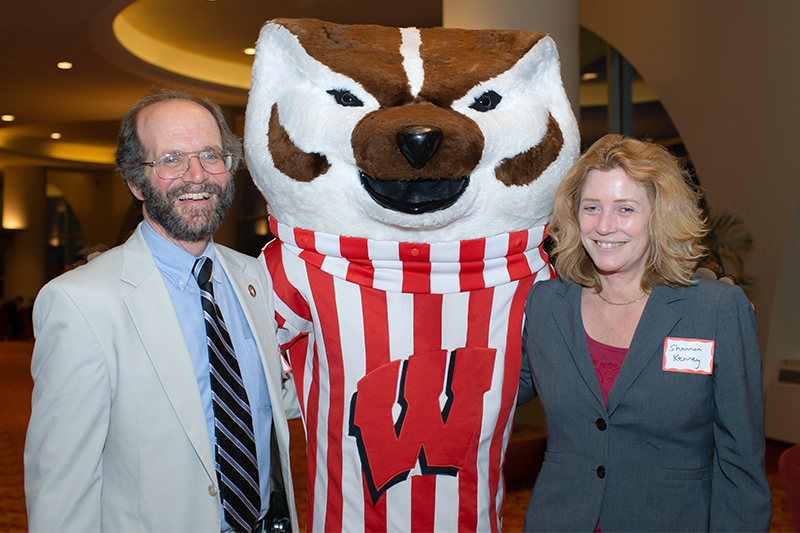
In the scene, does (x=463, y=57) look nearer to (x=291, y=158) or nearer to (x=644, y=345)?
(x=291, y=158)

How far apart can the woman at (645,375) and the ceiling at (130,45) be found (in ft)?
15.3

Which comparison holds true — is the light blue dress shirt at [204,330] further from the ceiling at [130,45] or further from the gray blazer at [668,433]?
the ceiling at [130,45]

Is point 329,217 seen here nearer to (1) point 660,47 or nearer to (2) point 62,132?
(1) point 660,47

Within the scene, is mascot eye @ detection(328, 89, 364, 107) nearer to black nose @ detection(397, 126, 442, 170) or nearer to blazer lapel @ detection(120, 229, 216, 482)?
black nose @ detection(397, 126, 442, 170)

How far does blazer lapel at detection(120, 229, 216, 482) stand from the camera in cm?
134

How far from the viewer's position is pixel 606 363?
1.53 m

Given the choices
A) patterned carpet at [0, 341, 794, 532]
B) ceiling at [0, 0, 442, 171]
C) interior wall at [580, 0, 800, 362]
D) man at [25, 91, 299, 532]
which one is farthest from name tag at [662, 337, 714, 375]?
ceiling at [0, 0, 442, 171]

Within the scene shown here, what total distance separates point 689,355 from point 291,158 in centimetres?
106

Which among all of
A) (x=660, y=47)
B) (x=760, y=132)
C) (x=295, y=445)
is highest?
(x=660, y=47)

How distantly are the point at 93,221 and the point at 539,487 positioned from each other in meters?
15.4

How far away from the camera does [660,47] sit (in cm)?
568

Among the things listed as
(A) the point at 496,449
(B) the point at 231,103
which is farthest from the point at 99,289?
(B) the point at 231,103

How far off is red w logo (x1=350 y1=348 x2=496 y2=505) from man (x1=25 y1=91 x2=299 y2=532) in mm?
244

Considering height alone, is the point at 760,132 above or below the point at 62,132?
below
